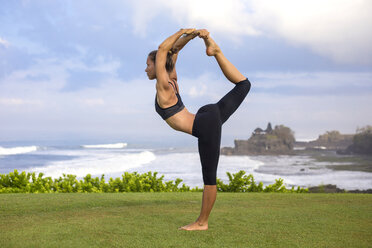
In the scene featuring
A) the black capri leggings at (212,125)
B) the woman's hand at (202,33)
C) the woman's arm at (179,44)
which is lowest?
the black capri leggings at (212,125)

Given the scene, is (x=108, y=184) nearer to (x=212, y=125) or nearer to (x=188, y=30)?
(x=212, y=125)

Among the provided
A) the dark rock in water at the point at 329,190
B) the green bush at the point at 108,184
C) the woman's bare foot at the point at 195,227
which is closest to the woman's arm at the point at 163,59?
the woman's bare foot at the point at 195,227

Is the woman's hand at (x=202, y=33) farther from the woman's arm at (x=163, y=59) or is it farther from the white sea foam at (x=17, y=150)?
the white sea foam at (x=17, y=150)

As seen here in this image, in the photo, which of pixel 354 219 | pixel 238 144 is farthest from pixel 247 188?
pixel 238 144

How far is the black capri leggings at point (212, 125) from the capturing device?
4828 mm

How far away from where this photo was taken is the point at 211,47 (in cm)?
499

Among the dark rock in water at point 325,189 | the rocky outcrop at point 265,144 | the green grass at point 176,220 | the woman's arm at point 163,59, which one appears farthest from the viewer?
the rocky outcrop at point 265,144

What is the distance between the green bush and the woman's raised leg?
488 cm

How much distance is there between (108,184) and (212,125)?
5.38 m

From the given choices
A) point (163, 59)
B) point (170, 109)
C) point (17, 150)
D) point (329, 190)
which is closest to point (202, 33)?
point (163, 59)

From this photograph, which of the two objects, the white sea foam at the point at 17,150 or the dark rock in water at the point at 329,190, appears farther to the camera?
the white sea foam at the point at 17,150

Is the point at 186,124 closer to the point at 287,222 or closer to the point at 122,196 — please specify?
the point at 287,222

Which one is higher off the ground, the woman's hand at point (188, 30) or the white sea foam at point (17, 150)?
the white sea foam at point (17, 150)

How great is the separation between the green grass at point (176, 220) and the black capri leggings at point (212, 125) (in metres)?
0.84
